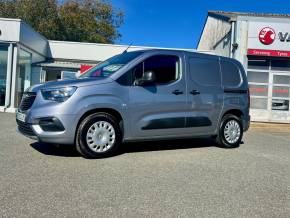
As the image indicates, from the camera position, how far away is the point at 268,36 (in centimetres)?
1705

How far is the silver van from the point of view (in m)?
5.97

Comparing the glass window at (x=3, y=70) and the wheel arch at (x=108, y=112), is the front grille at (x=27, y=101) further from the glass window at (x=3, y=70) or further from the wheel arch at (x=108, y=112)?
the glass window at (x=3, y=70)

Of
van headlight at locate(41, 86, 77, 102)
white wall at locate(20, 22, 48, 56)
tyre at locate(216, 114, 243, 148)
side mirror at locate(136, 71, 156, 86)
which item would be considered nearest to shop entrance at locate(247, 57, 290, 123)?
tyre at locate(216, 114, 243, 148)

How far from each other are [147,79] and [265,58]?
12440 mm

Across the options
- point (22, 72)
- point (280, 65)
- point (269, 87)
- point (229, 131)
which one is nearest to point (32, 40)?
point (22, 72)

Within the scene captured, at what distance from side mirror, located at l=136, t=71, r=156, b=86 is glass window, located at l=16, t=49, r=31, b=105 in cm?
1172

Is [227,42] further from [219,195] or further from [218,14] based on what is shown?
[219,195]

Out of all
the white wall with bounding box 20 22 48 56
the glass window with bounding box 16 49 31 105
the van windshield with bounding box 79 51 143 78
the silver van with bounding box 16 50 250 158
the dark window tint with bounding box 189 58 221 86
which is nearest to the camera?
the silver van with bounding box 16 50 250 158

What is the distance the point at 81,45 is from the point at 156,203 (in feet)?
60.9

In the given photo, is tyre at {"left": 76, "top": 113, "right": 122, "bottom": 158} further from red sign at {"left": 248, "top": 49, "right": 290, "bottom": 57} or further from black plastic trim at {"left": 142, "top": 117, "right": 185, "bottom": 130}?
red sign at {"left": 248, "top": 49, "right": 290, "bottom": 57}

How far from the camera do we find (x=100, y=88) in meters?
6.19

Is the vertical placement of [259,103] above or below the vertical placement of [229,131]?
above

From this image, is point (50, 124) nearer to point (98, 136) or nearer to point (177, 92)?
point (98, 136)

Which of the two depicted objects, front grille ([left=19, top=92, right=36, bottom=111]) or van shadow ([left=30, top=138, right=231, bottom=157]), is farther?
van shadow ([left=30, top=138, right=231, bottom=157])
